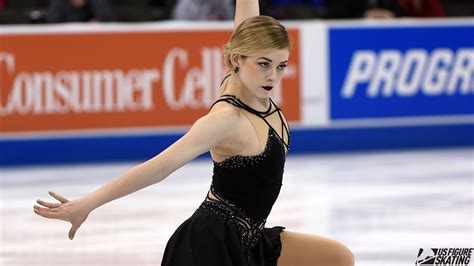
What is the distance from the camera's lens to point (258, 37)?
9.18ft

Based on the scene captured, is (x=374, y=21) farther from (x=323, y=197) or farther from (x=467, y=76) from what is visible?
(x=323, y=197)

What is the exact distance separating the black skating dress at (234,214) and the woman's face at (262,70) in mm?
85

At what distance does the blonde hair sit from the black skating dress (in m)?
0.16

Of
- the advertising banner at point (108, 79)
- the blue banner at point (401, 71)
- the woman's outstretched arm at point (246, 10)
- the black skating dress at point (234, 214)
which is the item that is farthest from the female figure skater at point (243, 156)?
the blue banner at point (401, 71)

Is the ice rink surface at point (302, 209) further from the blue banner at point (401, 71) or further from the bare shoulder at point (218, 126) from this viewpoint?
the bare shoulder at point (218, 126)

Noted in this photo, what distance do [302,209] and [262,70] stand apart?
10.7 ft

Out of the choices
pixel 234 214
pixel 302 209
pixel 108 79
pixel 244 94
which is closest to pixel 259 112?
pixel 244 94

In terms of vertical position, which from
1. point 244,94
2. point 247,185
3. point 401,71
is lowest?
point 401,71

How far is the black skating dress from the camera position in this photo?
9.32ft

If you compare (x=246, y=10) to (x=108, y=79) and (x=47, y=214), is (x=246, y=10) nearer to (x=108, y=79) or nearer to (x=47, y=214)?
(x=47, y=214)

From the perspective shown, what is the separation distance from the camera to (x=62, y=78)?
8602mm

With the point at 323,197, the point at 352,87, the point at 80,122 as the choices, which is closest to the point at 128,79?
the point at 80,122

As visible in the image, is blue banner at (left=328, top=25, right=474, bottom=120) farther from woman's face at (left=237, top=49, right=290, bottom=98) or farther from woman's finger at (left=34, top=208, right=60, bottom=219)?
woman's finger at (left=34, top=208, right=60, bottom=219)

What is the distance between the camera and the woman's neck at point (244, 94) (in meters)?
2.92
